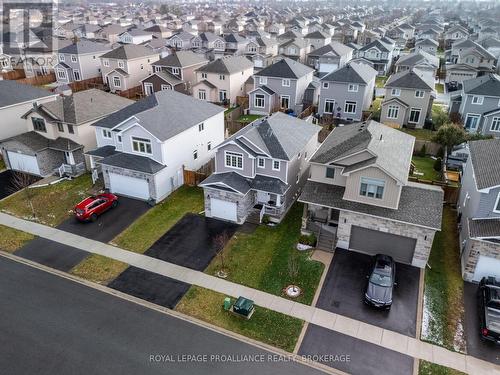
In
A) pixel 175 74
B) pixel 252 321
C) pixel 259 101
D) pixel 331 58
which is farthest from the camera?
pixel 331 58

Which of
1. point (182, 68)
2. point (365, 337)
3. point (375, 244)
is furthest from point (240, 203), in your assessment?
point (182, 68)

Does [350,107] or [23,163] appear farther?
[350,107]

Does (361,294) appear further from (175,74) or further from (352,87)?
(175,74)

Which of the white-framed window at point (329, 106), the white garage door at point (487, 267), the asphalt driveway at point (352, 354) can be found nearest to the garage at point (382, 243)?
the white garage door at point (487, 267)

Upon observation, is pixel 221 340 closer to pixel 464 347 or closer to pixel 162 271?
pixel 162 271

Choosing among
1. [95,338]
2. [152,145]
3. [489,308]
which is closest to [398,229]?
[489,308]

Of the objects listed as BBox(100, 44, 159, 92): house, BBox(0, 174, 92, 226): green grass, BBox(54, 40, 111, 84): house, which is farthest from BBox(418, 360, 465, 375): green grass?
BBox(54, 40, 111, 84): house

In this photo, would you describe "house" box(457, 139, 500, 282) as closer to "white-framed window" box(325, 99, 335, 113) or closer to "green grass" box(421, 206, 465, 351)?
"green grass" box(421, 206, 465, 351)
